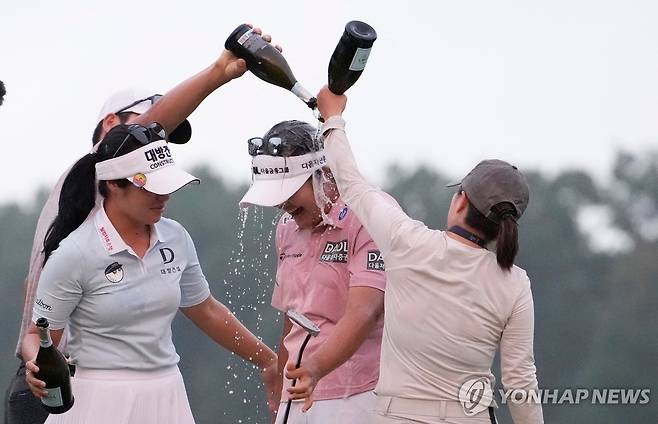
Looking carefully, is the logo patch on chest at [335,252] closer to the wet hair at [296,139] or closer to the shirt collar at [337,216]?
the shirt collar at [337,216]

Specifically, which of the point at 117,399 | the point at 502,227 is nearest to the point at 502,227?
the point at 502,227

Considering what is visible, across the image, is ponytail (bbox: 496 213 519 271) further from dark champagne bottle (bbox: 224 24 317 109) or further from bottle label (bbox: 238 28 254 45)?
bottle label (bbox: 238 28 254 45)

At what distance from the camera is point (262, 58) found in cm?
574

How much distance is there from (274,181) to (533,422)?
1348mm

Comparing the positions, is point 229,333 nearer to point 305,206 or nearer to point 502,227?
point 305,206

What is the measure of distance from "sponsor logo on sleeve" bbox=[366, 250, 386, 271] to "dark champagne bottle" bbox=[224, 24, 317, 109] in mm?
606

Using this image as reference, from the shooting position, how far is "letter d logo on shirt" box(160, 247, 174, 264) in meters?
5.76

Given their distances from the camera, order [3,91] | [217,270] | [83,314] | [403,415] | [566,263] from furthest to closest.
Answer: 1. [566,263]
2. [217,270]
3. [3,91]
4. [83,314]
5. [403,415]

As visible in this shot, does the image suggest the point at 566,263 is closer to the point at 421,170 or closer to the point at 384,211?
the point at 421,170

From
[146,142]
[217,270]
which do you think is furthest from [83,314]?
[217,270]

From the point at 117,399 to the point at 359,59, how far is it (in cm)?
147

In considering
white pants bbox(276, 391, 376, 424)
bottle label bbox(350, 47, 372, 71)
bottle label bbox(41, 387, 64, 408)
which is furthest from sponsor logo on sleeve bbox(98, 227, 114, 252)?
bottle label bbox(350, 47, 372, 71)

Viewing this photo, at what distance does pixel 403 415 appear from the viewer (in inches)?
204

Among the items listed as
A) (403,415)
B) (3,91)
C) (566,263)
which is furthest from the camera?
(566,263)
